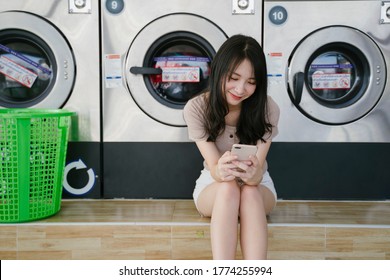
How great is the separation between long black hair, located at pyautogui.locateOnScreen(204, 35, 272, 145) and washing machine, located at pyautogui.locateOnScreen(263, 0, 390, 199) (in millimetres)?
454

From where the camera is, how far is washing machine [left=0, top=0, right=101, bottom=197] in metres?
1.97

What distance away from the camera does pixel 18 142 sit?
64.2 inches

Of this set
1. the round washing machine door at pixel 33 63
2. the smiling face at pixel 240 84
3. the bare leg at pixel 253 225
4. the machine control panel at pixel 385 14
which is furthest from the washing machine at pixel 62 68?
the machine control panel at pixel 385 14

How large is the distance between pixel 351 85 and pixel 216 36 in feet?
2.36

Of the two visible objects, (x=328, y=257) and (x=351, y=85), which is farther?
(x=351, y=85)

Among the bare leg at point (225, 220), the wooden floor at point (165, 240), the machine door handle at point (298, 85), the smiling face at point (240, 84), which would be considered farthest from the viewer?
the machine door handle at point (298, 85)

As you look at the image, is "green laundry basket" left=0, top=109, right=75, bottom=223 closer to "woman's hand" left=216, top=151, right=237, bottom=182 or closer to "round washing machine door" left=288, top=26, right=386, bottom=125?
"woman's hand" left=216, top=151, right=237, bottom=182

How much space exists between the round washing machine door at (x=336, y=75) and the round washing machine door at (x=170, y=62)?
1.35ft

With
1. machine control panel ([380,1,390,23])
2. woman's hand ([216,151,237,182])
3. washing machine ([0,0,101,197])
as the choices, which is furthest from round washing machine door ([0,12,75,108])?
machine control panel ([380,1,390,23])

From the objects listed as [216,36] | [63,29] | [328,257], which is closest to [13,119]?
[63,29]

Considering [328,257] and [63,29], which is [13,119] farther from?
[328,257]

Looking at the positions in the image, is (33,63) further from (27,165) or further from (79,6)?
(27,165)

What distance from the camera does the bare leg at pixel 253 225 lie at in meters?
1.33

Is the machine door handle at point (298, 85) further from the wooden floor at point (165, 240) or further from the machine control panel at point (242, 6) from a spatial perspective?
the wooden floor at point (165, 240)
